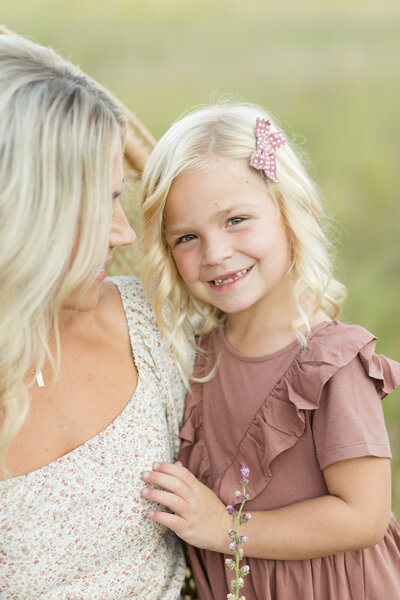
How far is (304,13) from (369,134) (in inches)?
59.7

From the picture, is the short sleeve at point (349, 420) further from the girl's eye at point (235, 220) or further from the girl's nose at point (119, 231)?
the girl's nose at point (119, 231)

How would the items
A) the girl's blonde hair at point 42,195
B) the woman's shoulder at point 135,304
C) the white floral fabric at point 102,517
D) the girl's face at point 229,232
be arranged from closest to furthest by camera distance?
the girl's blonde hair at point 42,195
the white floral fabric at point 102,517
the girl's face at point 229,232
the woman's shoulder at point 135,304

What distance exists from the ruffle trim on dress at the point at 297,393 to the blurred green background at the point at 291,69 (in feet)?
7.14

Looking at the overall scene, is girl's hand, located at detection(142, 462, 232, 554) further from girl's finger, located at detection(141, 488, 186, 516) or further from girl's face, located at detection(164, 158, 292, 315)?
girl's face, located at detection(164, 158, 292, 315)

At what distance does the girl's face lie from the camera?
1.72 m

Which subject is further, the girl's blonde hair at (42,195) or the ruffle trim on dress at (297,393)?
the ruffle trim on dress at (297,393)

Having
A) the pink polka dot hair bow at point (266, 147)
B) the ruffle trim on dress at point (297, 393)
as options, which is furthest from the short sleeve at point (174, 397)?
the pink polka dot hair bow at point (266, 147)

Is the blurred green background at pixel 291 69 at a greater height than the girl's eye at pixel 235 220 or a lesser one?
lesser

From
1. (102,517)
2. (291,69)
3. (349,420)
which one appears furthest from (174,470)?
(291,69)

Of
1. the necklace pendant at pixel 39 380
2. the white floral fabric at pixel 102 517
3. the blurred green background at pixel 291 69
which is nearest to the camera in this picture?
the white floral fabric at pixel 102 517

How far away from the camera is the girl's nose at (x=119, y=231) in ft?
5.09

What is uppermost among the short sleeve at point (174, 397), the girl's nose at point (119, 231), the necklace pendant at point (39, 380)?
the girl's nose at point (119, 231)

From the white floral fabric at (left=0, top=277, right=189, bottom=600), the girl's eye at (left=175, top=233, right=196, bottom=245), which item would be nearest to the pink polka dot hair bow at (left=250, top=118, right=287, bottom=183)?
the girl's eye at (left=175, top=233, right=196, bottom=245)

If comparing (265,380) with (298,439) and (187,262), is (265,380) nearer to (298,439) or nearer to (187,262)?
(298,439)
